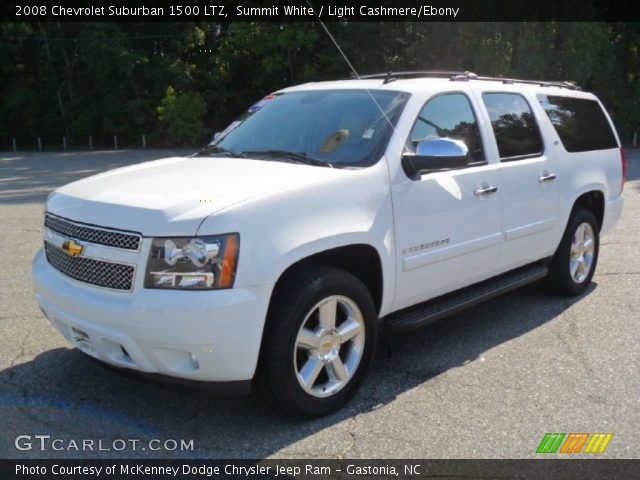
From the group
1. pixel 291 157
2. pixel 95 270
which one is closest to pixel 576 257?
pixel 291 157

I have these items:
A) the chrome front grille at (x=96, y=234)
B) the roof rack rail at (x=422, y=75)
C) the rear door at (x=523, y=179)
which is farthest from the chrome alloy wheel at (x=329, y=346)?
the roof rack rail at (x=422, y=75)

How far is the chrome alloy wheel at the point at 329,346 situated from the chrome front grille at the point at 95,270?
937mm

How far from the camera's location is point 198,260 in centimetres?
307

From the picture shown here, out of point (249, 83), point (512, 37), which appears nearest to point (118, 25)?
point (249, 83)

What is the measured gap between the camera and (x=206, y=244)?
307 cm

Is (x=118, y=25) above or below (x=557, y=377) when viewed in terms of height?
above

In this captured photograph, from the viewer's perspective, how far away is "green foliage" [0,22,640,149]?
3557 cm

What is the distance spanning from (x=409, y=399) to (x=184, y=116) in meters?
37.7

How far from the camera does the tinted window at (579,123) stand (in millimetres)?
5551

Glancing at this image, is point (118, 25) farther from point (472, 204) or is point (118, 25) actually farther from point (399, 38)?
point (472, 204)

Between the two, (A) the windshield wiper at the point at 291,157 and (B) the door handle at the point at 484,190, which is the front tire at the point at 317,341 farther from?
(B) the door handle at the point at 484,190

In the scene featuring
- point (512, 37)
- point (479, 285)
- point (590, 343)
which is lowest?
point (590, 343)

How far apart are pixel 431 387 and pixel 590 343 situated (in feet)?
4.94

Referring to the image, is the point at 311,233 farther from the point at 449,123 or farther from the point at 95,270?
the point at 449,123
